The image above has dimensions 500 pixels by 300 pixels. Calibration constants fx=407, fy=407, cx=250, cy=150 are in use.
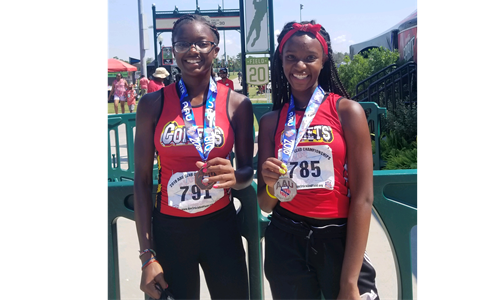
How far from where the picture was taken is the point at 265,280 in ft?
14.4

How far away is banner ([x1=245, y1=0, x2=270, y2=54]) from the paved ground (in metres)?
6.03

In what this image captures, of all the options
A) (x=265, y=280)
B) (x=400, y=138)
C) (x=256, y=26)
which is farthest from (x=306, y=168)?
(x=256, y=26)

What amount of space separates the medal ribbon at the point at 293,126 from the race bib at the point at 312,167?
36 millimetres

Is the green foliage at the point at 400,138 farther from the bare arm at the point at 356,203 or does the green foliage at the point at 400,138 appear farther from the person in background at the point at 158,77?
the person in background at the point at 158,77

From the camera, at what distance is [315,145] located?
6.66 feet

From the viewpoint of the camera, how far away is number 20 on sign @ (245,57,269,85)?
10.6m

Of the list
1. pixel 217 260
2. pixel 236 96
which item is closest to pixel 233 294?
pixel 217 260

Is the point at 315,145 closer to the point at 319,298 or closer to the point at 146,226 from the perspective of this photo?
the point at 319,298

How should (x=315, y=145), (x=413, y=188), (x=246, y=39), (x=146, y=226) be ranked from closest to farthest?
(x=315, y=145) → (x=146, y=226) → (x=413, y=188) → (x=246, y=39)

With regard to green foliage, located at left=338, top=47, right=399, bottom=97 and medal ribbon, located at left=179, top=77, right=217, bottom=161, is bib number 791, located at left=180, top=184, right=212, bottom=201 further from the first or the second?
green foliage, located at left=338, top=47, right=399, bottom=97

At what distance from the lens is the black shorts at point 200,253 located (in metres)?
2.21

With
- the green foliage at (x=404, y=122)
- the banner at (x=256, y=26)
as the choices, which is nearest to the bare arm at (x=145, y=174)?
the green foliage at (x=404, y=122)

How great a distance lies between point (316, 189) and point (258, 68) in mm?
8930
